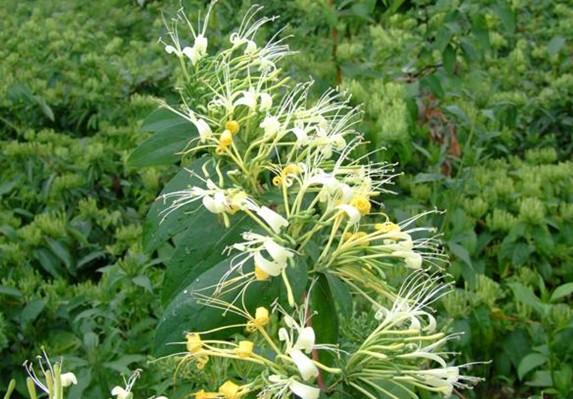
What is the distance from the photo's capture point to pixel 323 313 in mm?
890

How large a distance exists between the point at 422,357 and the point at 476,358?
1.31 m

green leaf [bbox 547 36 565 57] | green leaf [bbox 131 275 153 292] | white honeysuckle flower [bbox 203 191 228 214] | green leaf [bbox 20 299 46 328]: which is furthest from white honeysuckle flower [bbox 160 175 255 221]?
green leaf [bbox 547 36 565 57]

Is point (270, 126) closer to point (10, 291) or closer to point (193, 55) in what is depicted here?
point (193, 55)

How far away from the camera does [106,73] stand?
11.7 feet

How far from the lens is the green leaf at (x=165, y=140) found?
1075 mm

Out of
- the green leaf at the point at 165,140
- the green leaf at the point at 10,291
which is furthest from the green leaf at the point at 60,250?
the green leaf at the point at 165,140

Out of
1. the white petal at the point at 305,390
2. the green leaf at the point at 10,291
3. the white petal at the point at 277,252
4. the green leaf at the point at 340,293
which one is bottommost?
the green leaf at the point at 10,291

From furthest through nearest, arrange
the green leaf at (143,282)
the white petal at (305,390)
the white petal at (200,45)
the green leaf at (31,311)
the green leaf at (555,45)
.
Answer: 1. the green leaf at (555,45)
2. the green leaf at (31,311)
3. the green leaf at (143,282)
4. the white petal at (200,45)
5. the white petal at (305,390)

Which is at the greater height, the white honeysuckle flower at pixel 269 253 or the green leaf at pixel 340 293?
the white honeysuckle flower at pixel 269 253

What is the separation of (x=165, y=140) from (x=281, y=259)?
34cm

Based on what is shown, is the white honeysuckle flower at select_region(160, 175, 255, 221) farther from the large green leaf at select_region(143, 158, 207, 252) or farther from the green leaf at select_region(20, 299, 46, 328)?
the green leaf at select_region(20, 299, 46, 328)

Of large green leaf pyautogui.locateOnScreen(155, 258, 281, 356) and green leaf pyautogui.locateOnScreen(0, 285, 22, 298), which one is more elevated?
large green leaf pyautogui.locateOnScreen(155, 258, 281, 356)

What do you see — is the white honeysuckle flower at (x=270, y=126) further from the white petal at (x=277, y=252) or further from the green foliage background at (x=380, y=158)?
the green foliage background at (x=380, y=158)

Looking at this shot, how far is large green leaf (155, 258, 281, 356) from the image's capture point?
884mm
